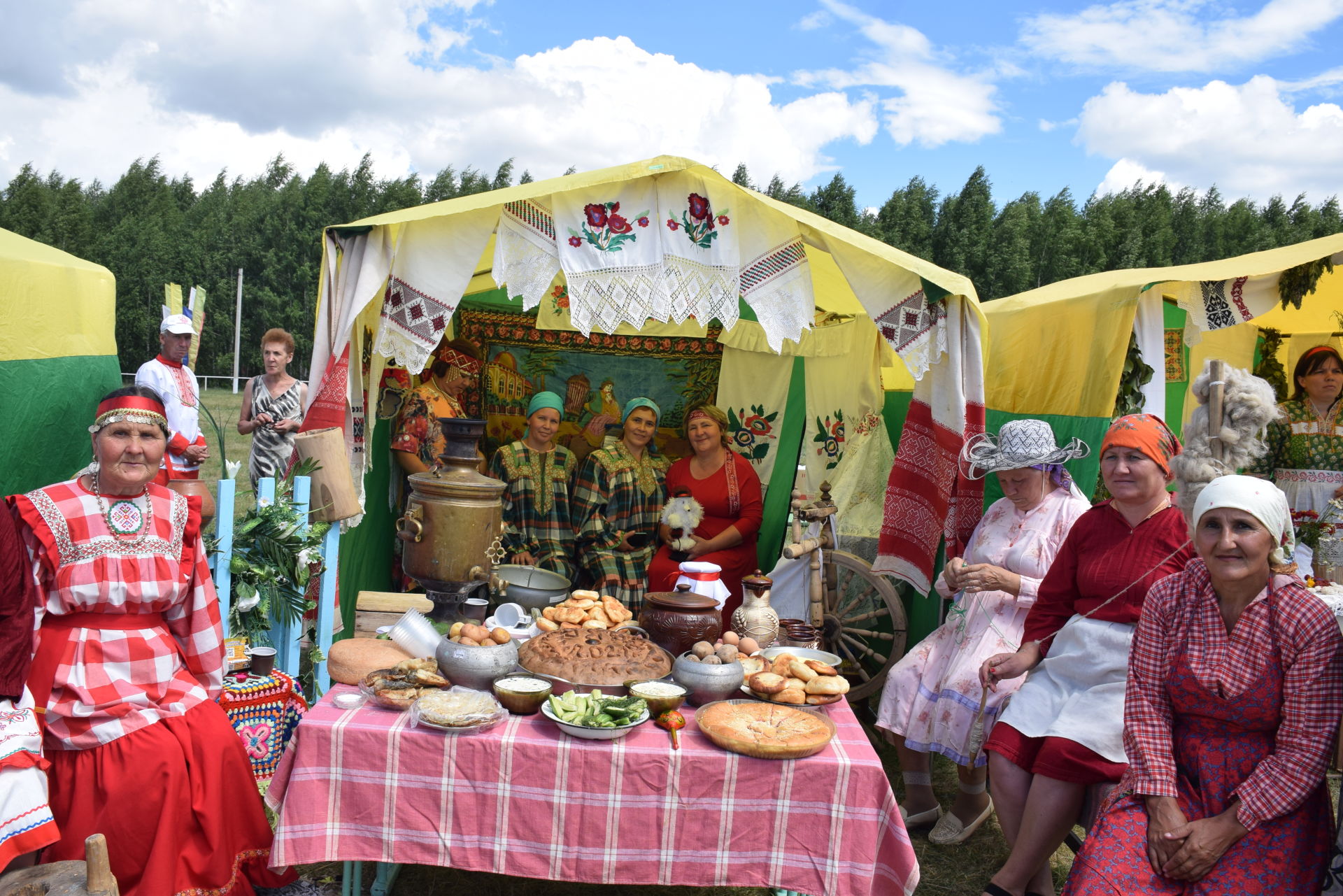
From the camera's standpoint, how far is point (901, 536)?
4.93 metres

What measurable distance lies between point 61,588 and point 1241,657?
341cm

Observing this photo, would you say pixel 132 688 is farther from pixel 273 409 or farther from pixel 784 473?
pixel 784 473

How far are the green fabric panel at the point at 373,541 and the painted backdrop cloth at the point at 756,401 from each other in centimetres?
252

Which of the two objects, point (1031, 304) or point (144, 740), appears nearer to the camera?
point (144, 740)

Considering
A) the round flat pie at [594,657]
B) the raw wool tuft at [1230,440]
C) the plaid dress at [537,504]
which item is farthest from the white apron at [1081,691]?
the plaid dress at [537,504]

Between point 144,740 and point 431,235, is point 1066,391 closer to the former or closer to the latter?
point 431,235

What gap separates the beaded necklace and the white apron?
303 cm

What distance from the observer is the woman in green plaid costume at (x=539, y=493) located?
586 centimetres

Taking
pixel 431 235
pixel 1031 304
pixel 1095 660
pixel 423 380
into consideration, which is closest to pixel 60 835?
pixel 431 235

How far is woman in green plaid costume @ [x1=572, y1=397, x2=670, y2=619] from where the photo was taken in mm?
5938

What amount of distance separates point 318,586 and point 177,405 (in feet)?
4.59

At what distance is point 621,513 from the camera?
6.05m

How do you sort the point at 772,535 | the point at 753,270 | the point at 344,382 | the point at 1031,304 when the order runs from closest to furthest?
1. the point at 344,382
2. the point at 753,270
3. the point at 1031,304
4. the point at 772,535

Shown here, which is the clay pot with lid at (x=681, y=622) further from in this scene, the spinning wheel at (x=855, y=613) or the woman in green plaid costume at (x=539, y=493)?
the woman in green plaid costume at (x=539, y=493)
